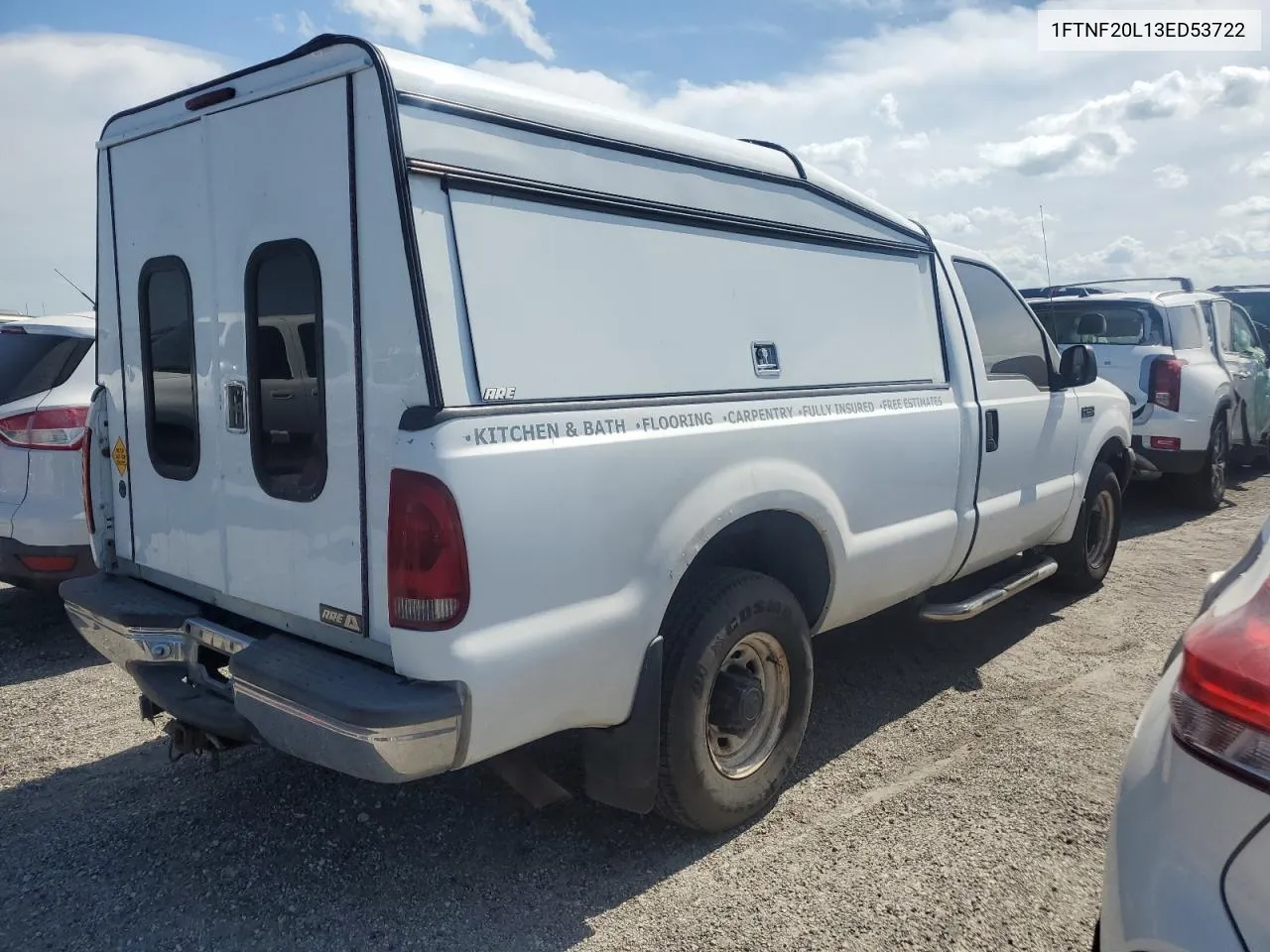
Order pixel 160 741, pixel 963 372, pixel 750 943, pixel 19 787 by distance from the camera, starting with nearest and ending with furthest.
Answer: pixel 750 943 → pixel 19 787 → pixel 160 741 → pixel 963 372

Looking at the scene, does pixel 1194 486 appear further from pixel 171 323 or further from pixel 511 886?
pixel 171 323

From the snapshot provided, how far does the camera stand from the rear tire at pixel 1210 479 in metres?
8.66

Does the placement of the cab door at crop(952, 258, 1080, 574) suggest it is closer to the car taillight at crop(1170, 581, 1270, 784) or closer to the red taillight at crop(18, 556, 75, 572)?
the car taillight at crop(1170, 581, 1270, 784)

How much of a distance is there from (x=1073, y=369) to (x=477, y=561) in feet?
12.6

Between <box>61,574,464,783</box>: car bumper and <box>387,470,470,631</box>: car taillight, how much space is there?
7.5 inches

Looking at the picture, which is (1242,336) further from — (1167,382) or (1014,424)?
(1014,424)

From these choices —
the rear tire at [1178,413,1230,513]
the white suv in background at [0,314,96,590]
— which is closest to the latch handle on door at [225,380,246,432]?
the white suv in background at [0,314,96,590]

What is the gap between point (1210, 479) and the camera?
28.7 ft

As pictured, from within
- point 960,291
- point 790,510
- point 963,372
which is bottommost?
point 790,510

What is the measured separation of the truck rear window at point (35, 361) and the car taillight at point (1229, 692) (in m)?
5.17

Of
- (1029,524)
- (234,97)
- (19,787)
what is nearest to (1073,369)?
(1029,524)

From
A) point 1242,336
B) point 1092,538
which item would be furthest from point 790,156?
point 1242,336

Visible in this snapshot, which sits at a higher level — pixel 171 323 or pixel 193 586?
pixel 171 323

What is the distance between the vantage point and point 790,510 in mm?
3381
